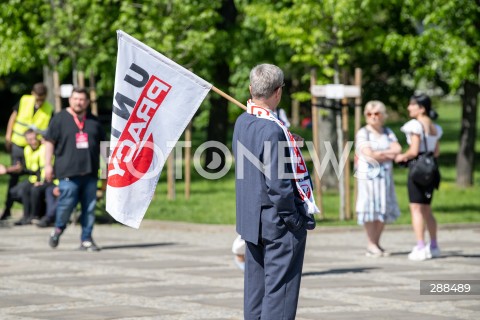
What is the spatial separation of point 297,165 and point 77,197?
7931 millimetres

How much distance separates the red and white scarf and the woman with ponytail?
6.69 metres

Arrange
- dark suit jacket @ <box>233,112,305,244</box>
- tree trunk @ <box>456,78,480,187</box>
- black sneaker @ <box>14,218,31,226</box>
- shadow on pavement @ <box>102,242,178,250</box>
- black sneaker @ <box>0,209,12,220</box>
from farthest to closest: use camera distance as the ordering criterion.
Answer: tree trunk @ <box>456,78,480,187</box> → black sneaker @ <box>0,209,12,220</box> → black sneaker @ <box>14,218,31,226</box> → shadow on pavement @ <box>102,242,178,250</box> → dark suit jacket @ <box>233,112,305,244</box>

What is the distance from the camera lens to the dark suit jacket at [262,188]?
7.36 meters

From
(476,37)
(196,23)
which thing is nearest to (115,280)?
(196,23)

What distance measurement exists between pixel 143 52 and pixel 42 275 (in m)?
4.89

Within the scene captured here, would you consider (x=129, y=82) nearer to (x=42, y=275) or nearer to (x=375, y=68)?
(x=42, y=275)

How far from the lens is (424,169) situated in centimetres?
1412

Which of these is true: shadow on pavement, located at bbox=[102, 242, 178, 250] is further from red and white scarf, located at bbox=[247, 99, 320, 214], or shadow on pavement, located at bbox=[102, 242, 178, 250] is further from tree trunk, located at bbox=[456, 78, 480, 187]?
tree trunk, located at bbox=[456, 78, 480, 187]

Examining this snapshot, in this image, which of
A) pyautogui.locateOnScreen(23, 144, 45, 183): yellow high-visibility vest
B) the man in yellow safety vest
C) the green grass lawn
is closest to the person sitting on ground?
pyautogui.locateOnScreen(23, 144, 45, 183): yellow high-visibility vest

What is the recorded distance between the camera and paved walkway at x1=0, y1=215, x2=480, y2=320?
10117mm

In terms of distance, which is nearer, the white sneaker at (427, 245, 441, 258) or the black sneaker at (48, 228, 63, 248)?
the white sneaker at (427, 245, 441, 258)

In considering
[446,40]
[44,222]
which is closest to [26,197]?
[44,222]

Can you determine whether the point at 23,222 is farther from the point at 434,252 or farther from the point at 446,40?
the point at 446,40

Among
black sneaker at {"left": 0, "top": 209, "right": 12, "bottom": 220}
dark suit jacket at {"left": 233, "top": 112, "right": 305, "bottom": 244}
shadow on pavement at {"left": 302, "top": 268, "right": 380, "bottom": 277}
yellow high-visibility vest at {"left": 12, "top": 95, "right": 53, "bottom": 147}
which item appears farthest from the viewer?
black sneaker at {"left": 0, "top": 209, "right": 12, "bottom": 220}
